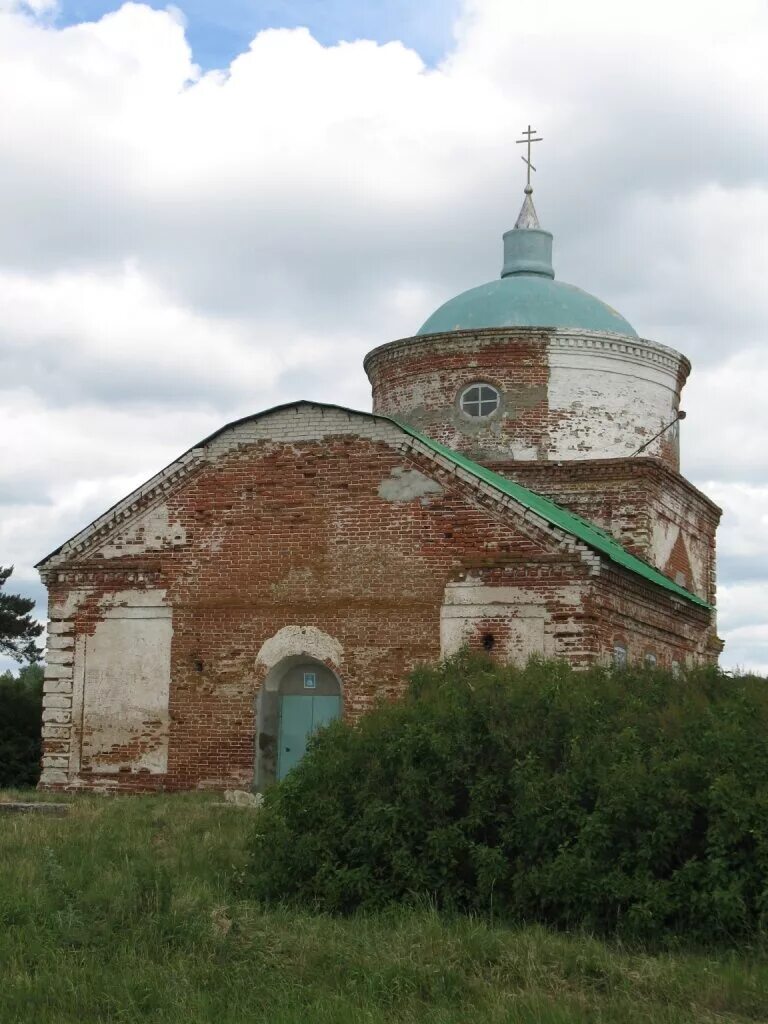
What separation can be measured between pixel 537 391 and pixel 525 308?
1689 mm

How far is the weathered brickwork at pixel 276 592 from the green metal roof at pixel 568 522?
5.4 inches

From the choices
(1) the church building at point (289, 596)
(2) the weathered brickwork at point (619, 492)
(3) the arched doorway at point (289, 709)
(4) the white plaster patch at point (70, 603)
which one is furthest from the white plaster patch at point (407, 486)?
(2) the weathered brickwork at point (619, 492)

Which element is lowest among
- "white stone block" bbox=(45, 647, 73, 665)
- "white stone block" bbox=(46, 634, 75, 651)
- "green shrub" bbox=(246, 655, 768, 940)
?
"green shrub" bbox=(246, 655, 768, 940)

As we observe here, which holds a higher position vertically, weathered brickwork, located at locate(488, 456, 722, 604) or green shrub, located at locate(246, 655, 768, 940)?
weathered brickwork, located at locate(488, 456, 722, 604)

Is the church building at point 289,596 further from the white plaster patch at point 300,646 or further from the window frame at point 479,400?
the window frame at point 479,400

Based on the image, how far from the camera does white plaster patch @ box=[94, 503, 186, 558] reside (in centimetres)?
1967

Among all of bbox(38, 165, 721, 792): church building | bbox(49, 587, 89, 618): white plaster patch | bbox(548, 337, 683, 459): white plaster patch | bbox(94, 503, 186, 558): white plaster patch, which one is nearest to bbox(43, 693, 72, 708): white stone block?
bbox(38, 165, 721, 792): church building

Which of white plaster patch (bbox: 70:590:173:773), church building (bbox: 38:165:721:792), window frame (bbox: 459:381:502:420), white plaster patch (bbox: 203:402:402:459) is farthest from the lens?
window frame (bbox: 459:381:502:420)

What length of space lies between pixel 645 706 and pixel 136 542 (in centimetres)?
973

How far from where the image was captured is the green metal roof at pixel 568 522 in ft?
59.9

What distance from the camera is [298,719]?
19.2 metres

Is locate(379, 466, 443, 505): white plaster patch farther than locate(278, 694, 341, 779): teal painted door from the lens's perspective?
No

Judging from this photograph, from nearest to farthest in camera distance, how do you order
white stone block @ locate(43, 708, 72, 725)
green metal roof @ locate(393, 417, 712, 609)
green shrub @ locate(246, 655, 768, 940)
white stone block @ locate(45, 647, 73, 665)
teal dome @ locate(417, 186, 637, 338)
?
green shrub @ locate(246, 655, 768, 940) < green metal roof @ locate(393, 417, 712, 609) < white stone block @ locate(43, 708, 72, 725) < white stone block @ locate(45, 647, 73, 665) < teal dome @ locate(417, 186, 637, 338)

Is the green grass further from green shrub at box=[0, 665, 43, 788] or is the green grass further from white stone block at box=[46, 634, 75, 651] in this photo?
green shrub at box=[0, 665, 43, 788]
